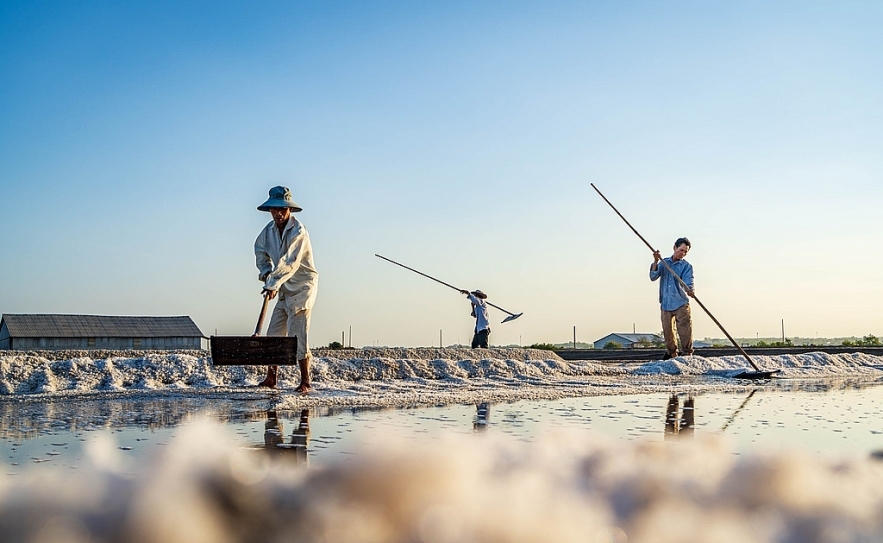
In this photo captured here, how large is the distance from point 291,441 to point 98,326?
138 feet

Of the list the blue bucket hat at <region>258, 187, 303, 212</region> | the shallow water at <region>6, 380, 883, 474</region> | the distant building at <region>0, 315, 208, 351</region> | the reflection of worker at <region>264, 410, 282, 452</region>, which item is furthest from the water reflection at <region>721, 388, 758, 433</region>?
the distant building at <region>0, 315, 208, 351</region>

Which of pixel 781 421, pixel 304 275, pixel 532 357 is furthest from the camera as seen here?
pixel 532 357

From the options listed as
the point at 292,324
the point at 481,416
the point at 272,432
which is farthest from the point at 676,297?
the point at 272,432

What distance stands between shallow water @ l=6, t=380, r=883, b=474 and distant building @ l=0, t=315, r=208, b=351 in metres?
36.1

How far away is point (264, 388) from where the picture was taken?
618 centimetres

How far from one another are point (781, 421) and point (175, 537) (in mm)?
3793

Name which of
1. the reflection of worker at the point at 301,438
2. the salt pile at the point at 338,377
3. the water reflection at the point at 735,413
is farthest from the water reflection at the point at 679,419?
the reflection of worker at the point at 301,438

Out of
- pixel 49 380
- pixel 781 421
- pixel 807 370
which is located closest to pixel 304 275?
pixel 49 380

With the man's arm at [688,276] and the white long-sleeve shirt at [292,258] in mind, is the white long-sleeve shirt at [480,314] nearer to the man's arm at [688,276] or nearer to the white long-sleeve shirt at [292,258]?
the man's arm at [688,276]

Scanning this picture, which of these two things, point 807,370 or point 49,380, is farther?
point 807,370

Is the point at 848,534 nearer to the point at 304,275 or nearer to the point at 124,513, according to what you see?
the point at 124,513

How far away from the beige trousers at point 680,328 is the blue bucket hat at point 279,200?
7.85m

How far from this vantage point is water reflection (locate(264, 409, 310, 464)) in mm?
2451

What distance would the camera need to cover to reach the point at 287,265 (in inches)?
250
